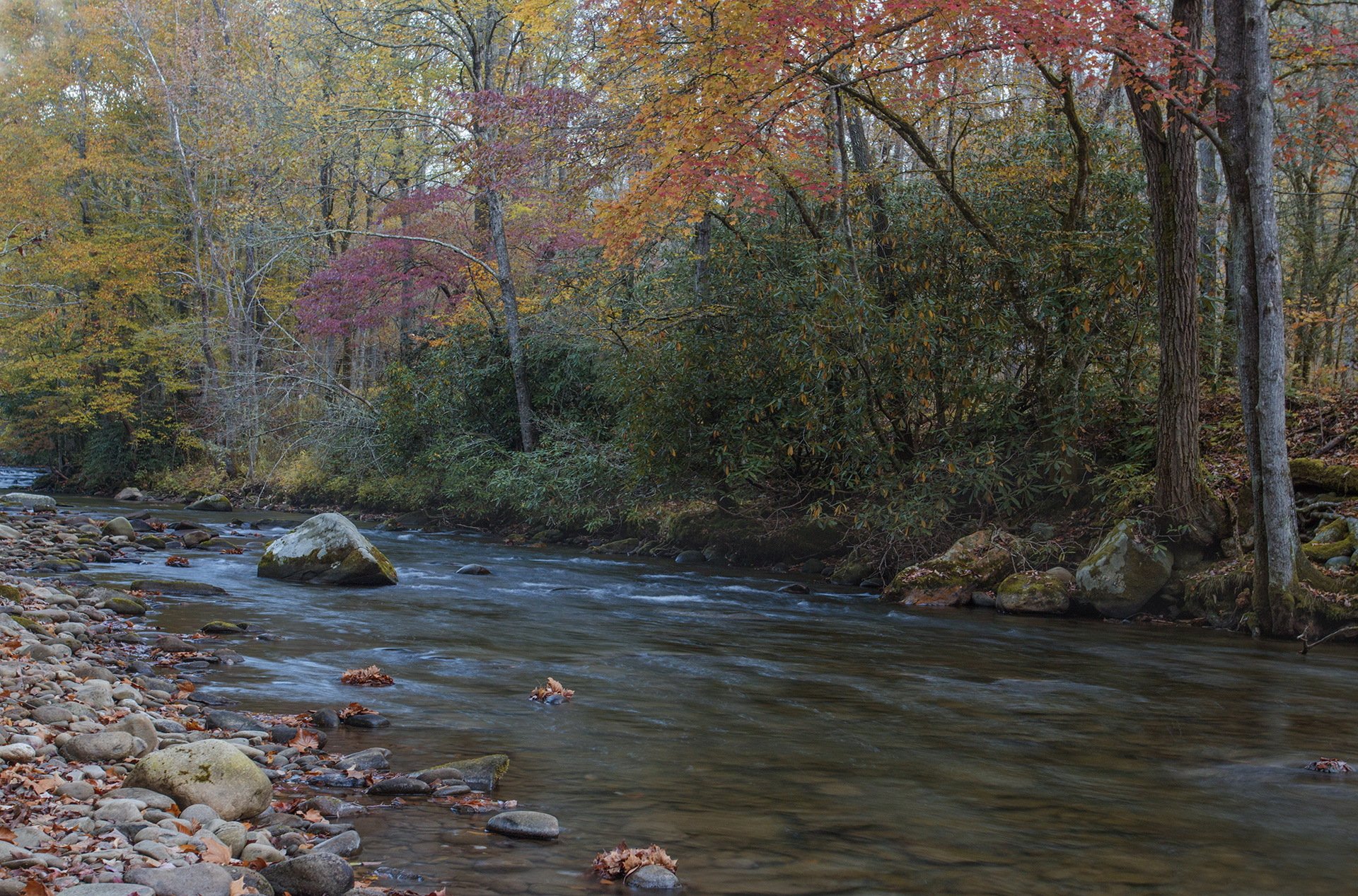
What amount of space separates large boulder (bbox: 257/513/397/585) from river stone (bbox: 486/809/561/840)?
765 centimetres

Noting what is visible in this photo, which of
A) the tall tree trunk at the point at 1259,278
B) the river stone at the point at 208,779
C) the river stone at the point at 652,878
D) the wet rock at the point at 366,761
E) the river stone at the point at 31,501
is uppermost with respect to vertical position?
the tall tree trunk at the point at 1259,278

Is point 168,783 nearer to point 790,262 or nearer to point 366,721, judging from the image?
point 366,721

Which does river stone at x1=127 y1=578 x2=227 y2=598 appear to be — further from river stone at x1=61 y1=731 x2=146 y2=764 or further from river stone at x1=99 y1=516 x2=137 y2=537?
river stone at x1=61 y1=731 x2=146 y2=764

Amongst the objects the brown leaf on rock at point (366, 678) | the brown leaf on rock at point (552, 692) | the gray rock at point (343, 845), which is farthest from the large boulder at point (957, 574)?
the gray rock at point (343, 845)

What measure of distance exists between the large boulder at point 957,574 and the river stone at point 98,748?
→ 322 inches

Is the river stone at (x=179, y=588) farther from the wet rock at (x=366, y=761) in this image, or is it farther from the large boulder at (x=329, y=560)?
the wet rock at (x=366, y=761)

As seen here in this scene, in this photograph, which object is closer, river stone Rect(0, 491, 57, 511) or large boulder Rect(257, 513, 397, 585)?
large boulder Rect(257, 513, 397, 585)

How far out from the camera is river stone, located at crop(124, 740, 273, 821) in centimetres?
364

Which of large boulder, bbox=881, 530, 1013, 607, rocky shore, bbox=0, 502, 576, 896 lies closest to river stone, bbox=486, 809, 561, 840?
rocky shore, bbox=0, 502, 576, 896

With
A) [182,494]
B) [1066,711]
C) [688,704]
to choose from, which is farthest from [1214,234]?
[182,494]

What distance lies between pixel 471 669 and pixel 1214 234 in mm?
10704

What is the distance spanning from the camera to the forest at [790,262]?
9.38 meters

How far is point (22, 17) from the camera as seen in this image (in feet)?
90.6

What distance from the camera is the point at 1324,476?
9992 millimetres
